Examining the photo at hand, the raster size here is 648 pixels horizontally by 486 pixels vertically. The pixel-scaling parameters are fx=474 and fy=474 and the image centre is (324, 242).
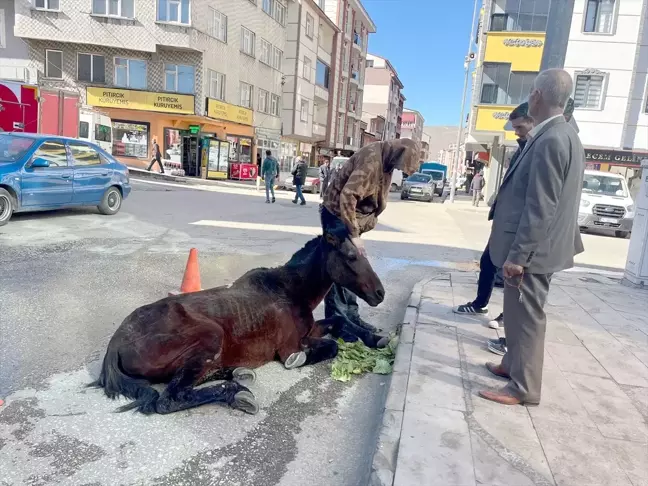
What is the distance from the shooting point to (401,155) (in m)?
3.71

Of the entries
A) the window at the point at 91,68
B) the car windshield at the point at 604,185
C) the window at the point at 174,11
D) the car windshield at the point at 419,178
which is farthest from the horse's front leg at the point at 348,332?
the window at the point at 91,68

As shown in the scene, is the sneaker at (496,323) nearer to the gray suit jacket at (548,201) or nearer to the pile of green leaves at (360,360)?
the pile of green leaves at (360,360)

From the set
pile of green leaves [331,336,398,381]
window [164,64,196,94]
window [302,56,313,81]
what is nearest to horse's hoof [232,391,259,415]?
pile of green leaves [331,336,398,381]

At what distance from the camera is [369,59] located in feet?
246

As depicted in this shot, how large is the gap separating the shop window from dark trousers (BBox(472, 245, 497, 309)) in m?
26.7

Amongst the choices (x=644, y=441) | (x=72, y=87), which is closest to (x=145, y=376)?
(x=644, y=441)

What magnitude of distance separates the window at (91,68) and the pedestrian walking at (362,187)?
28.2 m

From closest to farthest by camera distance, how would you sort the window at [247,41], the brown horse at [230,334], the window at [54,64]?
the brown horse at [230,334]
the window at [54,64]
the window at [247,41]

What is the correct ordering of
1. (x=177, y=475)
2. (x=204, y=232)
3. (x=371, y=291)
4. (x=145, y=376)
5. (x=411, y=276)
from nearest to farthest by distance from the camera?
(x=177, y=475)
(x=145, y=376)
(x=371, y=291)
(x=411, y=276)
(x=204, y=232)

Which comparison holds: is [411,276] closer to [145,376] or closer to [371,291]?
[371,291]

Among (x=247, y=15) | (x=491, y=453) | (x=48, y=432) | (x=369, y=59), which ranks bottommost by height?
(x=48, y=432)

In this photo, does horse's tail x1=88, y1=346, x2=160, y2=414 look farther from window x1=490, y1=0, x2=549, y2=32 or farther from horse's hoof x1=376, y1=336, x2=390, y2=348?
window x1=490, y1=0, x2=549, y2=32

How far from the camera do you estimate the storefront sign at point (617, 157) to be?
21484 mm

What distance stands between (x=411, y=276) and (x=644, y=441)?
4.72 metres
